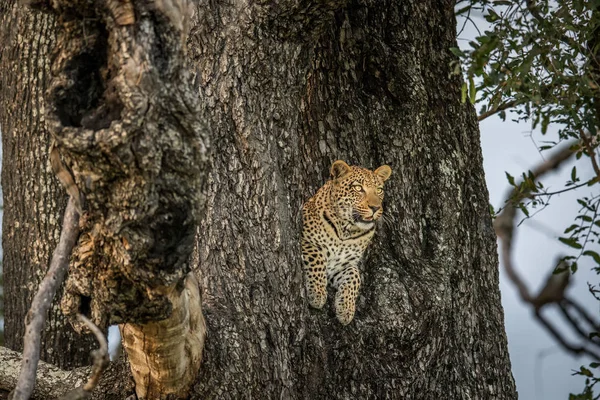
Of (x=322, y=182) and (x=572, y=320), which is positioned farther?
(x=572, y=320)

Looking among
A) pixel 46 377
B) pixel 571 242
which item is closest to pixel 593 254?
pixel 571 242

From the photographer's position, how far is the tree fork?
3238mm

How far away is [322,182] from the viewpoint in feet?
19.4

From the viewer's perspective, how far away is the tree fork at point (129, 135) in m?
3.24

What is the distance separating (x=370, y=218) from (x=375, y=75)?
2.95 feet

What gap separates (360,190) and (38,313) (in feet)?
9.53

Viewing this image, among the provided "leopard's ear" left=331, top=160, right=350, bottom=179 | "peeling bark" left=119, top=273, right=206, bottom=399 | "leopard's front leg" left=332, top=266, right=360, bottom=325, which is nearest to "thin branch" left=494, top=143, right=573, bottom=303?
"leopard's ear" left=331, top=160, right=350, bottom=179

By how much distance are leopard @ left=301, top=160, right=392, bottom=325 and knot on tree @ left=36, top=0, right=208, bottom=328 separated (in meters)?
2.17

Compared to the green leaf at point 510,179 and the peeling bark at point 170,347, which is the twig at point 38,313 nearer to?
the peeling bark at point 170,347

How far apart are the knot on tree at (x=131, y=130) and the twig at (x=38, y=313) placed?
0.14 m

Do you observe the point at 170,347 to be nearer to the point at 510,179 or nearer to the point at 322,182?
the point at 322,182

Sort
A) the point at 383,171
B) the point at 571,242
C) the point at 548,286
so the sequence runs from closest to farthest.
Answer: the point at 383,171
the point at 571,242
the point at 548,286

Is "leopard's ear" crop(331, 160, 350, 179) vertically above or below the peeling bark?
above

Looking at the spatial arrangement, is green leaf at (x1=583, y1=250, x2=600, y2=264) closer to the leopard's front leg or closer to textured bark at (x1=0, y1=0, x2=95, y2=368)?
the leopard's front leg
